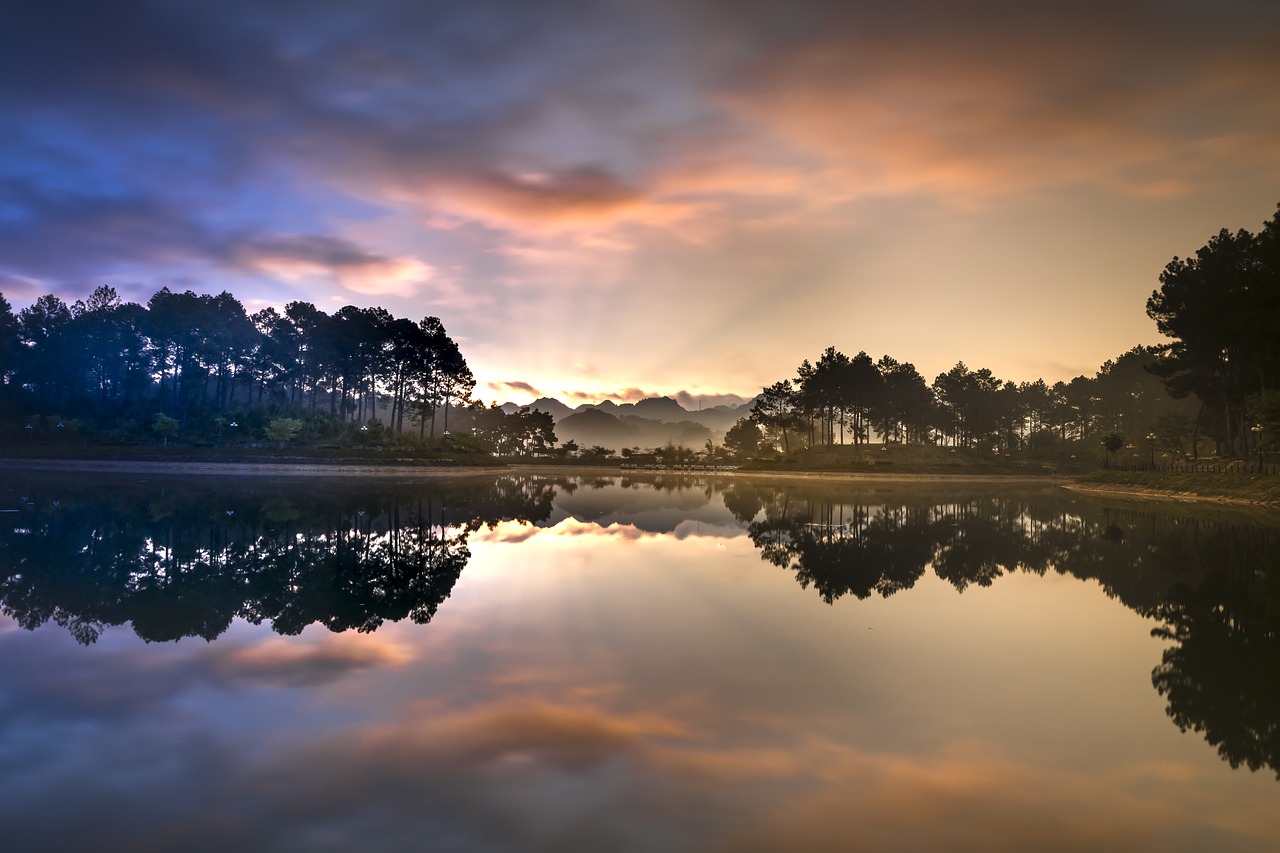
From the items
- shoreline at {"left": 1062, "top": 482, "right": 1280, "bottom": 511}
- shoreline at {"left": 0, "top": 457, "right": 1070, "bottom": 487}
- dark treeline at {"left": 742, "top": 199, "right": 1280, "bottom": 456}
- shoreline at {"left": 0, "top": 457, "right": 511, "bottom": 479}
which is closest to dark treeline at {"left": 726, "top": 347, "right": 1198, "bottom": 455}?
dark treeline at {"left": 742, "top": 199, "right": 1280, "bottom": 456}

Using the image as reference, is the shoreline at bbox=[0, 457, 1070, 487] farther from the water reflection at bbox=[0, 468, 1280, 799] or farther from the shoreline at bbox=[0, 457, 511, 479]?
the water reflection at bbox=[0, 468, 1280, 799]

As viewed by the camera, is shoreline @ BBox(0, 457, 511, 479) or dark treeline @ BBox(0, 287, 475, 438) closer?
shoreline @ BBox(0, 457, 511, 479)

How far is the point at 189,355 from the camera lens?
8031 centimetres

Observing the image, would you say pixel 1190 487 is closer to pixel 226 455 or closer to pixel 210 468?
pixel 210 468

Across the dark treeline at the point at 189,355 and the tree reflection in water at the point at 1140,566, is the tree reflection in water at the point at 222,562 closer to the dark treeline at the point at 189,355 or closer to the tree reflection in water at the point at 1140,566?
the tree reflection in water at the point at 1140,566

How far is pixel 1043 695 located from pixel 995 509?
35.1 metres

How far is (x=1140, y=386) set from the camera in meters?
118

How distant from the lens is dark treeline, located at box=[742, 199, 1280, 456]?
4862 centimetres

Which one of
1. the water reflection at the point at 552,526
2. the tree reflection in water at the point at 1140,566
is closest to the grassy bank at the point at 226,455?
the water reflection at the point at 552,526

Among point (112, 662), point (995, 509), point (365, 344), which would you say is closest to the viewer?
point (112, 662)

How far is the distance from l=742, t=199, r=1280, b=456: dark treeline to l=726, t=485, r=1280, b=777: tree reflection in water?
21.4 meters

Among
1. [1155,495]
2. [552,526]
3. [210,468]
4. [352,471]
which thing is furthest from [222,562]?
[1155,495]

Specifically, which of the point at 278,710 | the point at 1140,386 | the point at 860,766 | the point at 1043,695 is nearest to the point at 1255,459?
the point at 1043,695

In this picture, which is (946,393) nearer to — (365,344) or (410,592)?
(365,344)
